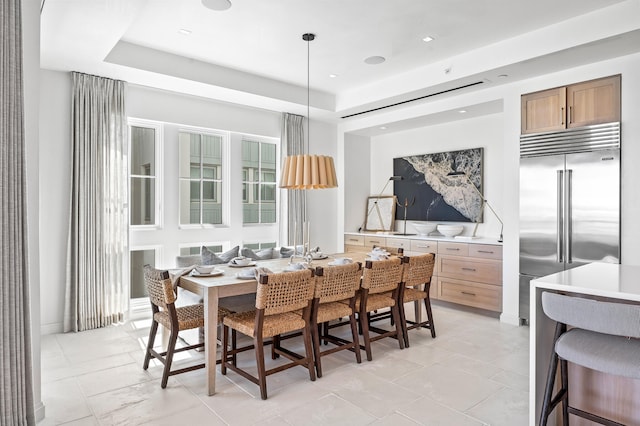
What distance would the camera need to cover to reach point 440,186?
5.84 m

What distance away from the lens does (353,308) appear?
3342mm

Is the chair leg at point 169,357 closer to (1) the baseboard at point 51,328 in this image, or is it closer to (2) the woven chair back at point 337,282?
(2) the woven chair back at point 337,282

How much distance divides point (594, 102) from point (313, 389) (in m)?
3.70

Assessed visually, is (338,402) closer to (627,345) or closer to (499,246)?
(627,345)

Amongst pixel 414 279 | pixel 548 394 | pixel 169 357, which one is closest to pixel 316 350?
pixel 169 357

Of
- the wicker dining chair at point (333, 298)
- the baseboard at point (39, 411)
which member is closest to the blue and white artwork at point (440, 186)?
the wicker dining chair at point (333, 298)

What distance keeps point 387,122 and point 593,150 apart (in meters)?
2.69

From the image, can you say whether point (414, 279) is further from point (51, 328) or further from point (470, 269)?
point (51, 328)

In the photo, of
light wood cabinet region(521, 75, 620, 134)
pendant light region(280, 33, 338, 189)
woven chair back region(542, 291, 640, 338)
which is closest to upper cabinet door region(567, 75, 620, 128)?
light wood cabinet region(521, 75, 620, 134)

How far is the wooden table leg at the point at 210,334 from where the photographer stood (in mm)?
2775

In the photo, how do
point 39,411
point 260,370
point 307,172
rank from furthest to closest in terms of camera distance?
point 307,172, point 260,370, point 39,411

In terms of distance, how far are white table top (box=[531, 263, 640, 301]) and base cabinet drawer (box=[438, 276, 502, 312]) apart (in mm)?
2251

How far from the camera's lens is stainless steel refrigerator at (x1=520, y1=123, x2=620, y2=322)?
Answer: 374cm

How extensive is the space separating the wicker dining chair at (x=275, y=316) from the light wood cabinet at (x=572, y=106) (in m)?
3.07
